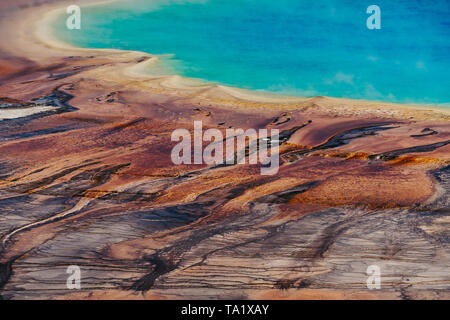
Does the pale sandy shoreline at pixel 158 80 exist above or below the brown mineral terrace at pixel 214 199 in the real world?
above

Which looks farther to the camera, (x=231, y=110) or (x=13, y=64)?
(x=13, y=64)

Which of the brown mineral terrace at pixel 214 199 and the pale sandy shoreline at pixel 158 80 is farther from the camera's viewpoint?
the pale sandy shoreline at pixel 158 80

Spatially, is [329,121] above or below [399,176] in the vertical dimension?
above

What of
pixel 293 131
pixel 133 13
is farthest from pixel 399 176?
pixel 133 13

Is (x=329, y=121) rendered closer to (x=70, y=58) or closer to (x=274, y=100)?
(x=274, y=100)

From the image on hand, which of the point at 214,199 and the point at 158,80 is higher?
the point at 158,80
